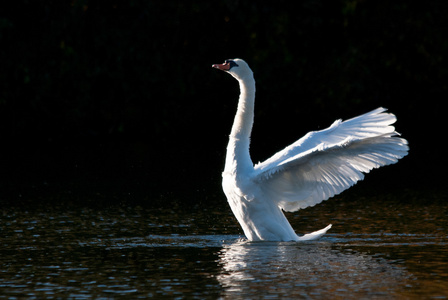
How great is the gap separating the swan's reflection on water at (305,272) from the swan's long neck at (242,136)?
0.98m

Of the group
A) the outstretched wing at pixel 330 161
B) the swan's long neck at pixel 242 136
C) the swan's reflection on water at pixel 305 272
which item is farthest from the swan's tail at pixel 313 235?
the swan's long neck at pixel 242 136

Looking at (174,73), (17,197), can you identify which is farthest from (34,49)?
(17,197)

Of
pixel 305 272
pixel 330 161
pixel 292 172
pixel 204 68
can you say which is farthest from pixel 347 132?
pixel 204 68

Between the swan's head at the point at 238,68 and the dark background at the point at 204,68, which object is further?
the dark background at the point at 204,68

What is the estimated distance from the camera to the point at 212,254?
34.8 feet

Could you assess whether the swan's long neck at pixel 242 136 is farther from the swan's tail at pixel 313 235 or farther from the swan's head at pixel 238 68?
the swan's tail at pixel 313 235

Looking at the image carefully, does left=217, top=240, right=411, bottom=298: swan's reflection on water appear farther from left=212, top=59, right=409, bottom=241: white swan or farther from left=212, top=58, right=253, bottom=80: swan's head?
left=212, top=58, right=253, bottom=80: swan's head

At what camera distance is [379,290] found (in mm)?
8461

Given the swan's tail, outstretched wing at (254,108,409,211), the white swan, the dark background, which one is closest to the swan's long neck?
the white swan

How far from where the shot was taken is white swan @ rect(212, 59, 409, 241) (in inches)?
410

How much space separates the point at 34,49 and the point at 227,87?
263 inches

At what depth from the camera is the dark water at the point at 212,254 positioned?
28.4 feet

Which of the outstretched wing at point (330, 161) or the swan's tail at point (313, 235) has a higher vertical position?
the outstretched wing at point (330, 161)

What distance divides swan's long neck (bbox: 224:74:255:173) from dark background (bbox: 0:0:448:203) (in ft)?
51.3
